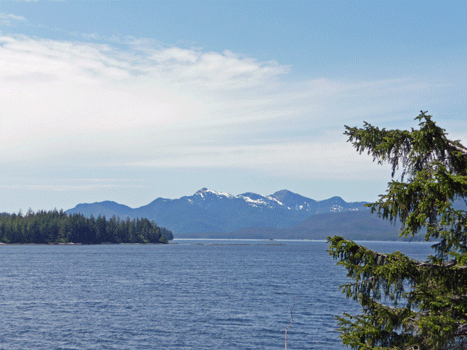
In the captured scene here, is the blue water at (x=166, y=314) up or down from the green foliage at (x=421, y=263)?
down

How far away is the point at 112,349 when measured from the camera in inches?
1447

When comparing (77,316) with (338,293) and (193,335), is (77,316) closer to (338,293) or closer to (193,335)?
(193,335)

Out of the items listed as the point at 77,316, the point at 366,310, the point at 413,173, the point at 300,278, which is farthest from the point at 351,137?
the point at 300,278

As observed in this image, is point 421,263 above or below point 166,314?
→ above

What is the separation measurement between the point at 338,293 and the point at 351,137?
63081 mm

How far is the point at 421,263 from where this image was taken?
1220cm

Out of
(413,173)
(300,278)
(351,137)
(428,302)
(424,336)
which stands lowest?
(300,278)

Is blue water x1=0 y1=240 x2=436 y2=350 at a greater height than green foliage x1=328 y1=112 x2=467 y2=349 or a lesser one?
lesser

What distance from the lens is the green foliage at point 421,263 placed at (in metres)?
11.1

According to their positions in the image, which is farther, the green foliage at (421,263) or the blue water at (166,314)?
the blue water at (166,314)

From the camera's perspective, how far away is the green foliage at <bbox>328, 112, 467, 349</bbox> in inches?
438

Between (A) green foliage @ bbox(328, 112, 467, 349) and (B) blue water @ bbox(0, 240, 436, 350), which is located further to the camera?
(B) blue water @ bbox(0, 240, 436, 350)

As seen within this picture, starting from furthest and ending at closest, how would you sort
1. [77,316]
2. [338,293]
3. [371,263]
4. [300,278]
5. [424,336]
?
[300,278]
[338,293]
[77,316]
[371,263]
[424,336]

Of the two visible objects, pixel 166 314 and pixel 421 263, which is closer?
pixel 421 263
